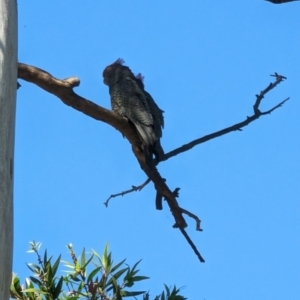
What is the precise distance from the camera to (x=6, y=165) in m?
2.09

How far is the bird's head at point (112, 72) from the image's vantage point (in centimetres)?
784

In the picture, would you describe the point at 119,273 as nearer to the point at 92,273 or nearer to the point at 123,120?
the point at 92,273

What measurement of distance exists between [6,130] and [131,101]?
15.0 feet

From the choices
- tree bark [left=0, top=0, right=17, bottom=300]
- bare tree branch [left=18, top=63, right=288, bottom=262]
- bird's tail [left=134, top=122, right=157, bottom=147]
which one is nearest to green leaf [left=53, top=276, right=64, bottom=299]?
bare tree branch [left=18, top=63, right=288, bottom=262]

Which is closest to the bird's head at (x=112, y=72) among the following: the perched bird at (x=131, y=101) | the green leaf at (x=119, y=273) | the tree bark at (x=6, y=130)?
the perched bird at (x=131, y=101)

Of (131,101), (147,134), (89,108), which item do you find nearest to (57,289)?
(89,108)

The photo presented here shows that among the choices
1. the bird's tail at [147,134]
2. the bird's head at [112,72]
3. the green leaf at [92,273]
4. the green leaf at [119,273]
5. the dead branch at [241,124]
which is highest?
the bird's head at [112,72]

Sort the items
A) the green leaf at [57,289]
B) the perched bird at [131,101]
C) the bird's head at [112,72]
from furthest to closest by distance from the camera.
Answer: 1. the bird's head at [112,72]
2. the perched bird at [131,101]
3. the green leaf at [57,289]

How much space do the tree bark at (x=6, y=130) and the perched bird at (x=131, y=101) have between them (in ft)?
7.02

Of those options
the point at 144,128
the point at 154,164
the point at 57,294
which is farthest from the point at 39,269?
the point at 144,128

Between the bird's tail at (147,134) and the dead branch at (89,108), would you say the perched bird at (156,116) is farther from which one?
the dead branch at (89,108)

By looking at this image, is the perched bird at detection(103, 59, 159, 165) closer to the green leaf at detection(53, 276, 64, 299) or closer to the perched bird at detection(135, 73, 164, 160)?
the perched bird at detection(135, 73, 164, 160)

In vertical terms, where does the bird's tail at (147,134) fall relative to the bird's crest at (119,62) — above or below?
below

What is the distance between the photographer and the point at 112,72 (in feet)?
26.4
